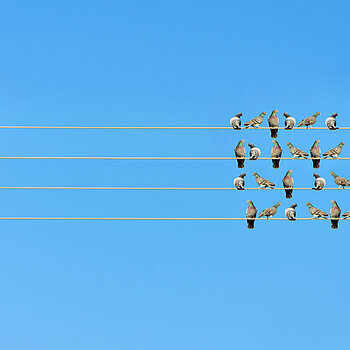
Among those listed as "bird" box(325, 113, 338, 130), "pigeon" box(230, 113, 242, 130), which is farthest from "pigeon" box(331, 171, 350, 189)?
"pigeon" box(230, 113, 242, 130)

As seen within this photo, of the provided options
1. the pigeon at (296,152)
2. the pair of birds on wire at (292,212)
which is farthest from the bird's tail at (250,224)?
the pigeon at (296,152)

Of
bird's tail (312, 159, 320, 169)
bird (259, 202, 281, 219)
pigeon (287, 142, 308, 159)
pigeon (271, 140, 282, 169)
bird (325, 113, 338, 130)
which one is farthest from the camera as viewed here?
pigeon (271, 140, 282, 169)

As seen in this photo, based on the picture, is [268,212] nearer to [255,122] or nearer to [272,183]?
[272,183]

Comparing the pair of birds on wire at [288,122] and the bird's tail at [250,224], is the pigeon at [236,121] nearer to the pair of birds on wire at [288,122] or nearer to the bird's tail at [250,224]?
the pair of birds on wire at [288,122]

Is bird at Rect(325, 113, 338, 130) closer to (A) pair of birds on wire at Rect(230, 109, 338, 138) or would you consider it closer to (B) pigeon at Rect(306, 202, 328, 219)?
(A) pair of birds on wire at Rect(230, 109, 338, 138)

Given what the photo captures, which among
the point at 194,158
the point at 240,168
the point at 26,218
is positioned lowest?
the point at 26,218

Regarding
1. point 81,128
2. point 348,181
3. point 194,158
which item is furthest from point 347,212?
point 81,128

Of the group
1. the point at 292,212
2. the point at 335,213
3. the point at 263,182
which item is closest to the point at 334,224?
the point at 335,213

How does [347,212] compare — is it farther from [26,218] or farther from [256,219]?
[26,218]

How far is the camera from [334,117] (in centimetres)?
2364

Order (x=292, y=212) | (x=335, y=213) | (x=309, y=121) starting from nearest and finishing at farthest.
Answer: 1. (x=292, y=212)
2. (x=335, y=213)
3. (x=309, y=121)

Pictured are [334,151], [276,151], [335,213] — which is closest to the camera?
[335,213]

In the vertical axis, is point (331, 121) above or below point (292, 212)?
above

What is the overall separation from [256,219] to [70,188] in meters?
5.16
